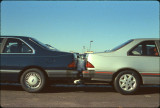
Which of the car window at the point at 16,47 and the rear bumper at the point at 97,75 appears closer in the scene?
the rear bumper at the point at 97,75

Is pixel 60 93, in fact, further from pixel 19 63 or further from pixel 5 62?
pixel 5 62

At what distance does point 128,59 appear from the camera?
552 centimetres

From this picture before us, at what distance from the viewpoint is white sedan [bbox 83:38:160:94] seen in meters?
5.48

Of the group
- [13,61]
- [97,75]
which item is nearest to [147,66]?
[97,75]

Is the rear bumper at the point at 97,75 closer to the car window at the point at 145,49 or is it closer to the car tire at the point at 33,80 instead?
the car window at the point at 145,49

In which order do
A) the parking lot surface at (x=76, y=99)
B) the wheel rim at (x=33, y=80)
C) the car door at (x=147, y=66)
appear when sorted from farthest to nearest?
the wheel rim at (x=33, y=80) → the car door at (x=147, y=66) → the parking lot surface at (x=76, y=99)

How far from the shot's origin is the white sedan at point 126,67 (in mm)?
5484

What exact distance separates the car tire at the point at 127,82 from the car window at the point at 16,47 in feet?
8.46

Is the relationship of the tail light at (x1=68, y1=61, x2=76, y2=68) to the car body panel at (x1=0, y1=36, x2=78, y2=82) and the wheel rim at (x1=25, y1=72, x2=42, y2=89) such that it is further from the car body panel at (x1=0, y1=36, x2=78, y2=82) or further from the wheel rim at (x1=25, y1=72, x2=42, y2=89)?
the wheel rim at (x1=25, y1=72, x2=42, y2=89)

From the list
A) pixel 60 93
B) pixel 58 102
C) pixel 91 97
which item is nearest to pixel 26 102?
pixel 58 102

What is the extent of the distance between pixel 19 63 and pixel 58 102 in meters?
1.72

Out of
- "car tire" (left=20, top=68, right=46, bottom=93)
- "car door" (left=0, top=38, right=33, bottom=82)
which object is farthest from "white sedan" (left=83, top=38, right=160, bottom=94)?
"car door" (left=0, top=38, right=33, bottom=82)

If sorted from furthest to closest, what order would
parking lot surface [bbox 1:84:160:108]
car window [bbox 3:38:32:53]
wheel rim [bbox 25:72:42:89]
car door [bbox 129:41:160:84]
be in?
car window [bbox 3:38:32:53]
wheel rim [bbox 25:72:42:89]
car door [bbox 129:41:160:84]
parking lot surface [bbox 1:84:160:108]

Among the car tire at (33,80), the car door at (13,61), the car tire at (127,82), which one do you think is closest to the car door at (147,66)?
the car tire at (127,82)
